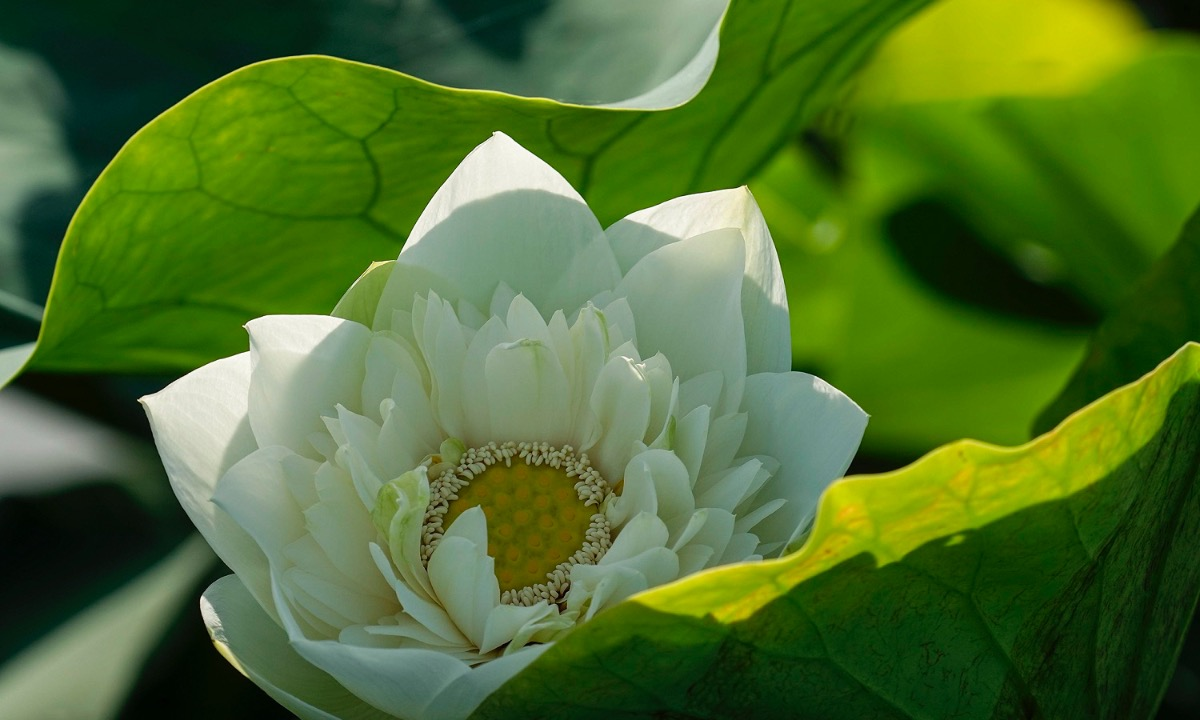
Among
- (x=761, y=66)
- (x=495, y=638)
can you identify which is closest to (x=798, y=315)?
(x=761, y=66)

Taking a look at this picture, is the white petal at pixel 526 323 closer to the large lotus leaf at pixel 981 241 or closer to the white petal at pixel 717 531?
the white petal at pixel 717 531

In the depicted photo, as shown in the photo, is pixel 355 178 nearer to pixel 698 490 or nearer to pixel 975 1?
pixel 698 490

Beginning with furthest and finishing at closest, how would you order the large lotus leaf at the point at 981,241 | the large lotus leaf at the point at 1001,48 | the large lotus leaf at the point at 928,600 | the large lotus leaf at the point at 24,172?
1. the large lotus leaf at the point at 1001,48
2. the large lotus leaf at the point at 981,241
3. the large lotus leaf at the point at 24,172
4. the large lotus leaf at the point at 928,600

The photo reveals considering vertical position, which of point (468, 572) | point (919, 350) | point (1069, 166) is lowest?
point (919, 350)

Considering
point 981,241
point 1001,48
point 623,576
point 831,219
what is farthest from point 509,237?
point 1001,48

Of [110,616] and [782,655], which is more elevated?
[782,655]

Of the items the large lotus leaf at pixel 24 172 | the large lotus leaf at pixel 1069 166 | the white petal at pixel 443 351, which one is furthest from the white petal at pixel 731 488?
the large lotus leaf at pixel 1069 166

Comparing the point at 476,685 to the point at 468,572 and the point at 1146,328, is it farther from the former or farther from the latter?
the point at 1146,328
